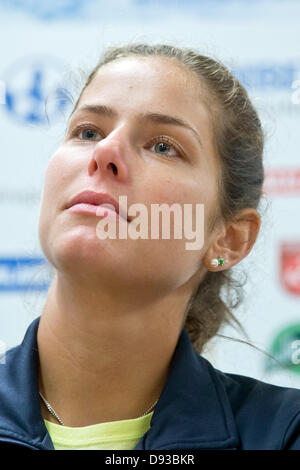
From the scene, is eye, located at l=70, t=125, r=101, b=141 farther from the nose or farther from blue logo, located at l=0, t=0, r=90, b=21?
blue logo, located at l=0, t=0, r=90, b=21

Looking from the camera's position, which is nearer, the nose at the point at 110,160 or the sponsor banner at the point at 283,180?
the nose at the point at 110,160

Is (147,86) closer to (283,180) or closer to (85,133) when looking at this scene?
(85,133)

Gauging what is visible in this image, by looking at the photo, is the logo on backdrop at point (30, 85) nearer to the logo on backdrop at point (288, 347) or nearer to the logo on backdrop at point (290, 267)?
the logo on backdrop at point (290, 267)

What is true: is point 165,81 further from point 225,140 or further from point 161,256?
point 161,256

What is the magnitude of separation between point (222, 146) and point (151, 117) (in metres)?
0.17

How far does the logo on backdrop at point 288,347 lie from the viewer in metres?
1.54

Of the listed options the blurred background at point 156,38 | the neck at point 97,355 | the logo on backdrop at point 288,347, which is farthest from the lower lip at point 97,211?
the logo on backdrop at point 288,347

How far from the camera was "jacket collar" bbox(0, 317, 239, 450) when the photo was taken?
86 centimetres

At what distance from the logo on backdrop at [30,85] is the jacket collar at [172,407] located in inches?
33.0

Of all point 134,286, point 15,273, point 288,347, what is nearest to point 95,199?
point 134,286

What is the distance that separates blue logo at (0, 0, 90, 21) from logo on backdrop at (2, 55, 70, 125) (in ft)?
0.42

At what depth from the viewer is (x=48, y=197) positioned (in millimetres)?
938

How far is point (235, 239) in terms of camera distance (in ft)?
3.60

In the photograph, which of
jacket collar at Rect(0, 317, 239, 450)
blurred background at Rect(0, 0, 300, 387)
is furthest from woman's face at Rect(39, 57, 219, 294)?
blurred background at Rect(0, 0, 300, 387)
